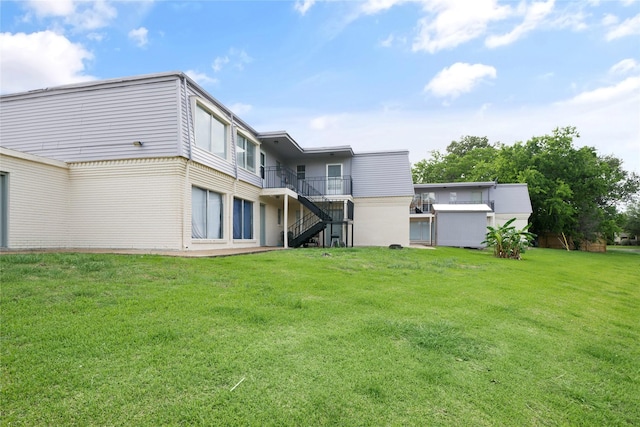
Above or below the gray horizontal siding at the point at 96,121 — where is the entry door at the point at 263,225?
below

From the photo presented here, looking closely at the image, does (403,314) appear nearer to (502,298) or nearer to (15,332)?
(502,298)

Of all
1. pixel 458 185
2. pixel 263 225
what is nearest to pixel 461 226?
pixel 458 185

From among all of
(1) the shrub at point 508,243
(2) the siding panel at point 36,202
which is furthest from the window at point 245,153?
(1) the shrub at point 508,243

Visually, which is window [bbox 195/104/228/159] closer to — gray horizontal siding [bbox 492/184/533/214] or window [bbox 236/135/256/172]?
window [bbox 236/135/256/172]

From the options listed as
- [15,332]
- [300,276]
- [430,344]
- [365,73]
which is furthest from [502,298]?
[365,73]

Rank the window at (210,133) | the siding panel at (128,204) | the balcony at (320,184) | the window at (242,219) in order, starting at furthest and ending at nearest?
the balcony at (320,184)
the window at (242,219)
the window at (210,133)
the siding panel at (128,204)

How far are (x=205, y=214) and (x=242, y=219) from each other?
8.45ft

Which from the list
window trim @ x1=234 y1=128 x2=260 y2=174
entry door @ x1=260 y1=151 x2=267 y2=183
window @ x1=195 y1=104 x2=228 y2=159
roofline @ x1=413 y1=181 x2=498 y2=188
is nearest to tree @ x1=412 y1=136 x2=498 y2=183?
roofline @ x1=413 y1=181 x2=498 y2=188

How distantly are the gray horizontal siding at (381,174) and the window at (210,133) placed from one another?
8.52m

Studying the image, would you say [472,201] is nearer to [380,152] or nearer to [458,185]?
[458,185]

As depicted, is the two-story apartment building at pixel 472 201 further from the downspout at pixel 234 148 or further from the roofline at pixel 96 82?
the roofline at pixel 96 82

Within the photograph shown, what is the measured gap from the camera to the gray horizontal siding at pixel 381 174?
18.1 metres

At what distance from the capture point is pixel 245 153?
1394 centimetres

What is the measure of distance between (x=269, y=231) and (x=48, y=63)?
11773 mm
